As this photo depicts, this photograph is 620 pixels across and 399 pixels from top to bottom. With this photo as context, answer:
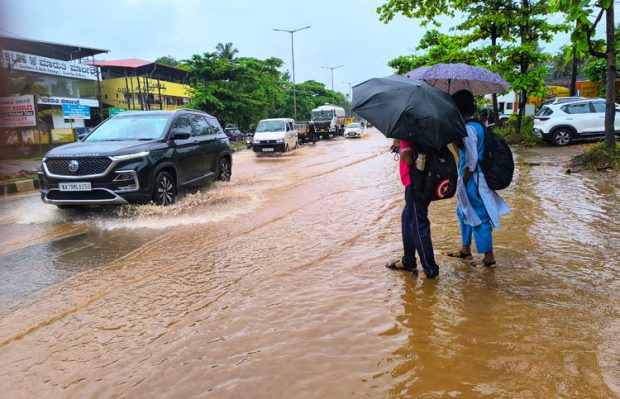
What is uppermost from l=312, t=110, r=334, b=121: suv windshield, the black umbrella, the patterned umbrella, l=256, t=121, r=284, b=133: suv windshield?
l=312, t=110, r=334, b=121: suv windshield

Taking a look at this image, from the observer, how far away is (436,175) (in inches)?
149

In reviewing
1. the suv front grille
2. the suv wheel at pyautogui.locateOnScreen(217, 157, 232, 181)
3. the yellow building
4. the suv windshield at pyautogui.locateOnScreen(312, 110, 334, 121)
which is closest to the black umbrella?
the suv front grille

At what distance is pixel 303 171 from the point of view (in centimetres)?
1398

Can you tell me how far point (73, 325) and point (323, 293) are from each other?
80.0 inches

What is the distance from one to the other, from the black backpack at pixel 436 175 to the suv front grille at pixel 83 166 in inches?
189

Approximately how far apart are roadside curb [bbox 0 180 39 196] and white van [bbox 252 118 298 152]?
10930 millimetres

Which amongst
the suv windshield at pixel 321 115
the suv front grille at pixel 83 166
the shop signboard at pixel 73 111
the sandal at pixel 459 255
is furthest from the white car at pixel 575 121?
the shop signboard at pixel 73 111

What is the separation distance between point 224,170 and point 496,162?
24.6 ft

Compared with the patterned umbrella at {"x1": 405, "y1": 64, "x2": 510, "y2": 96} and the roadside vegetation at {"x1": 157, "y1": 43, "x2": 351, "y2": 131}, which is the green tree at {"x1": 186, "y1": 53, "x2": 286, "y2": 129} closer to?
the roadside vegetation at {"x1": 157, "y1": 43, "x2": 351, "y2": 131}

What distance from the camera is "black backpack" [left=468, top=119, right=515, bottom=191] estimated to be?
13.6 feet

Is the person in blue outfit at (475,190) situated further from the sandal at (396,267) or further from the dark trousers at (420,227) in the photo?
the sandal at (396,267)

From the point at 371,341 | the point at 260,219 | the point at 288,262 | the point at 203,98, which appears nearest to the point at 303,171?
the point at 260,219

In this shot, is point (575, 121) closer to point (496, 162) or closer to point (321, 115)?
point (496, 162)

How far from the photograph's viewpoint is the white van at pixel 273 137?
21.7 m
